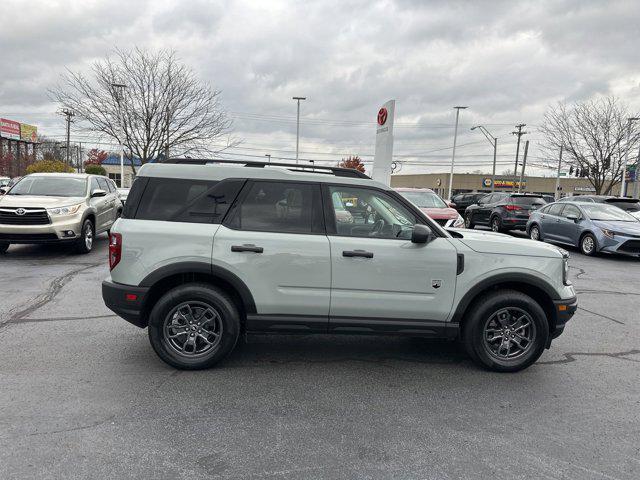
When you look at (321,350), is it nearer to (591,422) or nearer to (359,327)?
(359,327)

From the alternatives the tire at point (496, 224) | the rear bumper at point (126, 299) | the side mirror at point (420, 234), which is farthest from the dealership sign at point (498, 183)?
the rear bumper at point (126, 299)

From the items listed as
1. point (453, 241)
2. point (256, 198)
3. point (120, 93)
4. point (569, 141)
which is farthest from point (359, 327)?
point (569, 141)

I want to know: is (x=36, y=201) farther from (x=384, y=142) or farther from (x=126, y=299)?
(x=384, y=142)

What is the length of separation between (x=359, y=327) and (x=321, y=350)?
32.4 inches

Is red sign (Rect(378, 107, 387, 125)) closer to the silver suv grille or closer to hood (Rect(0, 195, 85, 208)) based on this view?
hood (Rect(0, 195, 85, 208))

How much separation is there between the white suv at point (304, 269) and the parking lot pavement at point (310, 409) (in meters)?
0.42

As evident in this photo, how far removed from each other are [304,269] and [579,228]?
36.4 ft

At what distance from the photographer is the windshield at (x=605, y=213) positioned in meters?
12.0

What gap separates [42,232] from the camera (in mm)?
9102

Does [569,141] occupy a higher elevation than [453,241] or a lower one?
higher

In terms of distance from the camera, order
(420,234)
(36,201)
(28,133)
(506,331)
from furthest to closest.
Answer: (28,133) → (36,201) → (506,331) → (420,234)

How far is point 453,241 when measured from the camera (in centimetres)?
406

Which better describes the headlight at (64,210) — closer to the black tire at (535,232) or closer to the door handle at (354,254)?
the door handle at (354,254)

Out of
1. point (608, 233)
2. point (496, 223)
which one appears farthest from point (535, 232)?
point (608, 233)
